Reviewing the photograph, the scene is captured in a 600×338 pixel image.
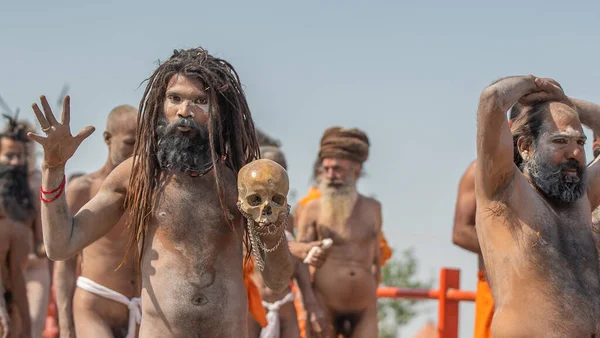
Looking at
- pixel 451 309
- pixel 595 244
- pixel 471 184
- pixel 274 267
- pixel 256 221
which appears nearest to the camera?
pixel 256 221

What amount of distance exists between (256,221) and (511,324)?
4.83ft

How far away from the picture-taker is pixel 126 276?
7.90m

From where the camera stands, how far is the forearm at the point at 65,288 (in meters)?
8.29

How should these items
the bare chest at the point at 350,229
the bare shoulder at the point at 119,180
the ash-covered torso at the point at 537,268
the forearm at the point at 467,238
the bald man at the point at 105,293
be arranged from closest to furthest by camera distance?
the ash-covered torso at the point at 537,268 → the bare shoulder at the point at 119,180 → the bald man at the point at 105,293 → the forearm at the point at 467,238 → the bare chest at the point at 350,229

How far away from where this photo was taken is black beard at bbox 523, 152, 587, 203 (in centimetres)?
595

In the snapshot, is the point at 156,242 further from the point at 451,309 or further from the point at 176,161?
the point at 451,309

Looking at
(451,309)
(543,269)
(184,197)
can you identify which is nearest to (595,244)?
(543,269)

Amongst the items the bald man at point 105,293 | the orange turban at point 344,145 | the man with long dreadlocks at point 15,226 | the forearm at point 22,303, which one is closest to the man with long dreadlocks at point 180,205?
the bald man at point 105,293

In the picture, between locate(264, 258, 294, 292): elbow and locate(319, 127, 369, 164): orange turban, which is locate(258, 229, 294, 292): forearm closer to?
locate(264, 258, 294, 292): elbow

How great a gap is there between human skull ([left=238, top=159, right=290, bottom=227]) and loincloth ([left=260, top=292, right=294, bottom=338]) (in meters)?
4.55

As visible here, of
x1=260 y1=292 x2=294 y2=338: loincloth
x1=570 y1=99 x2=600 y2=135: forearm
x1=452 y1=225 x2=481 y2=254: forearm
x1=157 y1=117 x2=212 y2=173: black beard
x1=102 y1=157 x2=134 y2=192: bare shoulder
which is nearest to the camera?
x1=157 y1=117 x2=212 y2=173: black beard

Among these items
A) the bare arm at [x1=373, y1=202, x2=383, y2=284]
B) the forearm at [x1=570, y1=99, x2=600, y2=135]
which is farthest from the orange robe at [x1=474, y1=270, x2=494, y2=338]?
the bare arm at [x1=373, y1=202, x2=383, y2=284]

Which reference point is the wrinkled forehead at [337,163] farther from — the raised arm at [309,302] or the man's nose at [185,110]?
the man's nose at [185,110]

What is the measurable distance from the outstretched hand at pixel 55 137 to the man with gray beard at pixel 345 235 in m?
5.13
